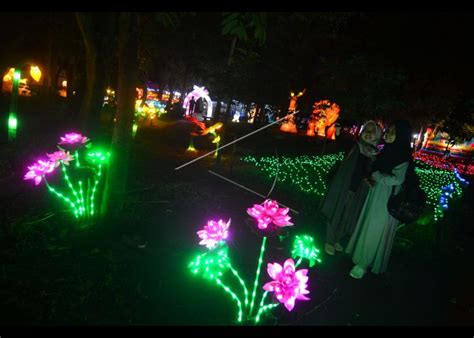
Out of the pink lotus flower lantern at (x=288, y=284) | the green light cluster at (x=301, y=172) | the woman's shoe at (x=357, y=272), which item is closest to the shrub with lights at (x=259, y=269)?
the pink lotus flower lantern at (x=288, y=284)

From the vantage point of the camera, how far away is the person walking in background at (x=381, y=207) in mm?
4711

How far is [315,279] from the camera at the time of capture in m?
4.99

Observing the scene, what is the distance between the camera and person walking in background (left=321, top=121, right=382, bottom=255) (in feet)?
17.2

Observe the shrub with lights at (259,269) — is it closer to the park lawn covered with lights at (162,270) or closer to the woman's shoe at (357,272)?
the park lawn covered with lights at (162,270)

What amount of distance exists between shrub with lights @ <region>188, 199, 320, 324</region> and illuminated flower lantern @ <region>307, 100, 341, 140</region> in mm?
13972

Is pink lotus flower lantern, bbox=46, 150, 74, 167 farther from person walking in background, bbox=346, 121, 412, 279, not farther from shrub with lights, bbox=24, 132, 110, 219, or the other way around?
person walking in background, bbox=346, 121, 412, 279

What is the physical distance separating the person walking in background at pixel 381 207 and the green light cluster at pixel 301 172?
4.59m

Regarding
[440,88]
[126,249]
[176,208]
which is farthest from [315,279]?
[440,88]

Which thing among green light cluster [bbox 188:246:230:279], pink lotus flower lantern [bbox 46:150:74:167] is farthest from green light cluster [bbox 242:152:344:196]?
pink lotus flower lantern [bbox 46:150:74:167]

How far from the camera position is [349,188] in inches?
213

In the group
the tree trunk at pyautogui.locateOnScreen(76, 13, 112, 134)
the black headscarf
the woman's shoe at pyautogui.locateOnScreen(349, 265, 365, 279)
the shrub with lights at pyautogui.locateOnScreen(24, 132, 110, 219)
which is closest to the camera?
the black headscarf

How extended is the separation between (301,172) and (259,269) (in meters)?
9.73

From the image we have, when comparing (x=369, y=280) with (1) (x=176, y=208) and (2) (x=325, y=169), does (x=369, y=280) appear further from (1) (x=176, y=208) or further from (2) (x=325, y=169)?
(2) (x=325, y=169)

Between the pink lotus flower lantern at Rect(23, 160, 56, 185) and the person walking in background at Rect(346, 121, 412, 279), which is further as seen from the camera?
the pink lotus flower lantern at Rect(23, 160, 56, 185)
